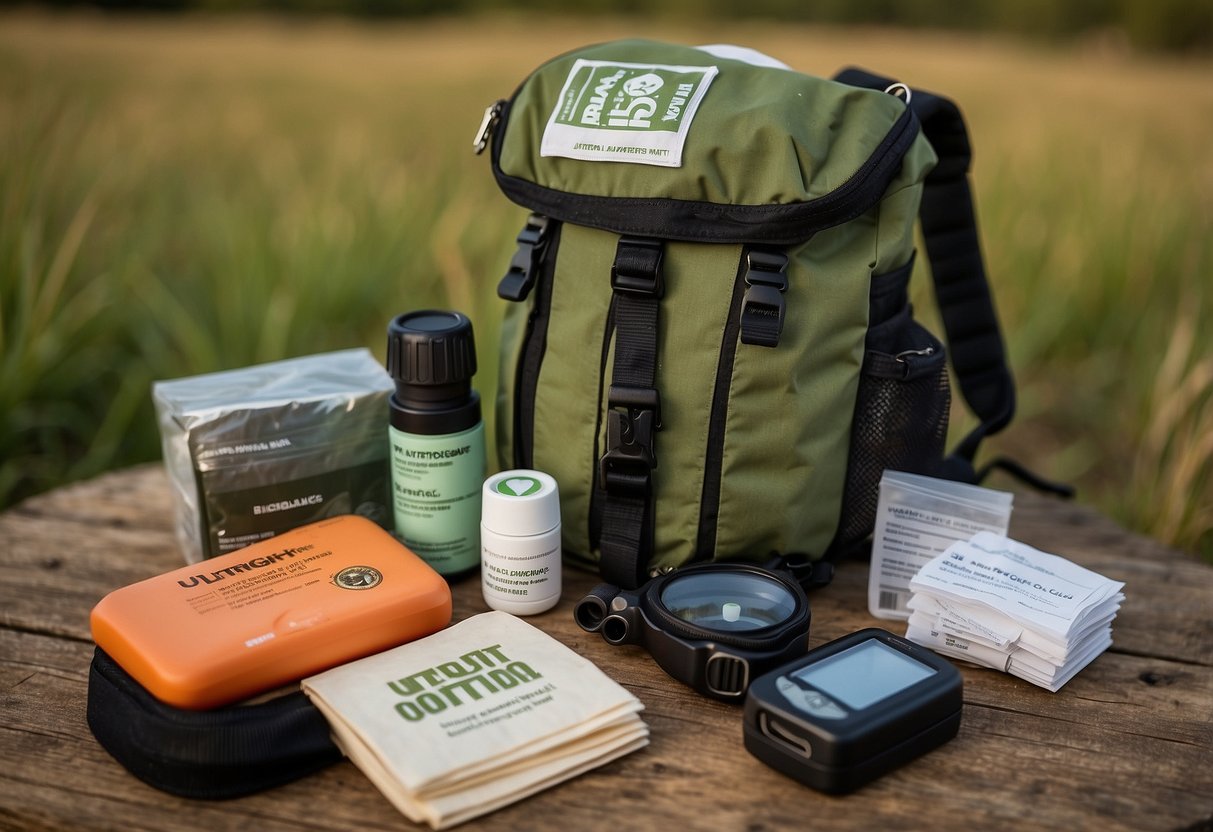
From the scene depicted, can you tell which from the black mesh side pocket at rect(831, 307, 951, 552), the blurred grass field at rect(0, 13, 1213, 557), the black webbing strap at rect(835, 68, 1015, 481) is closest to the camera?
the black mesh side pocket at rect(831, 307, 951, 552)

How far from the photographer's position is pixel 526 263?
1.35m

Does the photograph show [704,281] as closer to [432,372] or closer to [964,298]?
[432,372]

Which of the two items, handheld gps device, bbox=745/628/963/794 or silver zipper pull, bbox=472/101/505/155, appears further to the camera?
silver zipper pull, bbox=472/101/505/155

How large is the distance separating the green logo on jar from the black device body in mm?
144

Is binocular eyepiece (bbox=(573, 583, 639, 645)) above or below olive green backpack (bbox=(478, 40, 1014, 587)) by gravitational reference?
below

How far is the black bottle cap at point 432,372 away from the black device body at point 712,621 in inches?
11.2

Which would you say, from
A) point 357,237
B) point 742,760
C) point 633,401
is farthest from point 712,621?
point 357,237

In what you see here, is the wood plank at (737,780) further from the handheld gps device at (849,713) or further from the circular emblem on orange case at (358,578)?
the circular emblem on orange case at (358,578)

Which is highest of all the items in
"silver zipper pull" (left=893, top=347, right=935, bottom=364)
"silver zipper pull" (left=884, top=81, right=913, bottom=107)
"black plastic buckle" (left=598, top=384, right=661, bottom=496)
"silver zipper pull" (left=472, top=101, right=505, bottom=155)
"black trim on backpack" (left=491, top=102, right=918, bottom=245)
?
"silver zipper pull" (left=884, top=81, right=913, bottom=107)

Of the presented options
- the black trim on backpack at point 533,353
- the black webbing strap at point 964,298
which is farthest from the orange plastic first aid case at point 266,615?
the black webbing strap at point 964,298

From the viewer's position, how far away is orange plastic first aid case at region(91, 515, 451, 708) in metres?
1.06

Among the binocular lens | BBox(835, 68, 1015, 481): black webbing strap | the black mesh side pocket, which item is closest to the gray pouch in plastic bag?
the binocular lens

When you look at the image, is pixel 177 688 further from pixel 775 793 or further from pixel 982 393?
pixel 982 393

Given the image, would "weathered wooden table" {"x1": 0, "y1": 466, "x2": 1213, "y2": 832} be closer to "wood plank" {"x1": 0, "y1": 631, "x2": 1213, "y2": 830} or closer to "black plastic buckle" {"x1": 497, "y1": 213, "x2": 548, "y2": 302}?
"wood plank" {"x1": 0, "y1": 631, "x2": 1213, "y2": 830}
